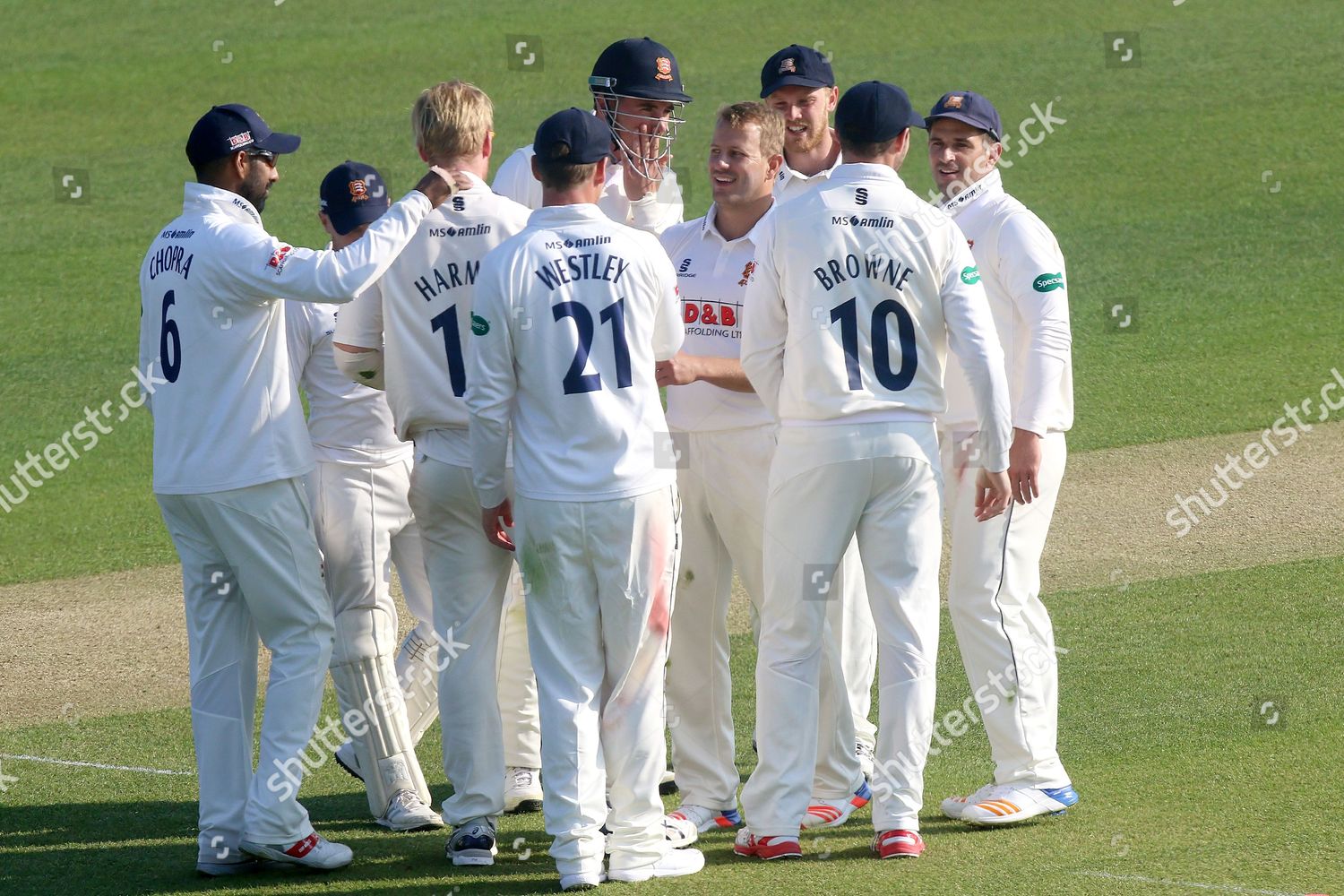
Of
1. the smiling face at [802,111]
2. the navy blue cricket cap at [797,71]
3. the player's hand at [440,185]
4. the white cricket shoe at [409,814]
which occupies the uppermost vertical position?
the navy blue cricket cap at [797,71]

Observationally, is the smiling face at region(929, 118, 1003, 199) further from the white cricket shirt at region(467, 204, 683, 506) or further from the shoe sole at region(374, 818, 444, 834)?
the shoe sole at region(374, 818, 444, 834)

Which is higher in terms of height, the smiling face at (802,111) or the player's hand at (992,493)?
the smiling face at (802,111)

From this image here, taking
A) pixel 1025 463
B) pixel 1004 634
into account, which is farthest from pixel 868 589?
pixel 1025 463

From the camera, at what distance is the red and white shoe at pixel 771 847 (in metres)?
5.18

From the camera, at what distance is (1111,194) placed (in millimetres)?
15281

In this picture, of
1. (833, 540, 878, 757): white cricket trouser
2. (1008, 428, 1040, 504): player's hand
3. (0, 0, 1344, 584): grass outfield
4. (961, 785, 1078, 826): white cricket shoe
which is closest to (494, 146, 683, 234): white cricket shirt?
(833, 540, 878, 757): white cricket trouser

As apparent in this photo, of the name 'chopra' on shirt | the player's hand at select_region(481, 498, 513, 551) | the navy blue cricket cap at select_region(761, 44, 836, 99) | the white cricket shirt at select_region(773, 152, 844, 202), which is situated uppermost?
the navy blue cricket cap at select_region(761, 44, 836, 99)

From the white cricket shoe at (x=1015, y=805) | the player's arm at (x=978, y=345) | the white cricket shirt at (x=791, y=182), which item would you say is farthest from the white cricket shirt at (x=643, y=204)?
the white cricket shoe at (x=1015, y=805)

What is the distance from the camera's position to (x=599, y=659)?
501cm

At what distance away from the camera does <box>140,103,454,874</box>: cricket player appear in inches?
204

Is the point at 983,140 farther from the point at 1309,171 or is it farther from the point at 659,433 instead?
the point at 1309,171

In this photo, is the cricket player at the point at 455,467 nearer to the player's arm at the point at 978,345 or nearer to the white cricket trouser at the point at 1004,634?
the player's arm at the point at 978,345

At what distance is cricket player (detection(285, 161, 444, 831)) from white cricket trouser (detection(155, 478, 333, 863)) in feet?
1.22

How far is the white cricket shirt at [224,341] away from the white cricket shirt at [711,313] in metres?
1.06
